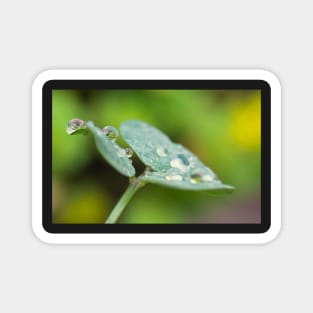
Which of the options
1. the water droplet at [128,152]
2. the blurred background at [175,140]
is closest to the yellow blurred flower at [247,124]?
the blurred background at [175,140]

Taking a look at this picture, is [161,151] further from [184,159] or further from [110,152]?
[110,152]

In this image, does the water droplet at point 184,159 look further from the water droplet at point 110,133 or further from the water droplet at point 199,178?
the water droplet at point 110,133

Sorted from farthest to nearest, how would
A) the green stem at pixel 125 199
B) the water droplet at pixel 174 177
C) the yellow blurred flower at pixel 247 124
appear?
the yellow blurred flower at pixel 247 124 → the water droplet at pixel 174 177 → the green stem at pixel 125 199

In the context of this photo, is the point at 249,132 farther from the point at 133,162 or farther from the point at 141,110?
the point at 133,162

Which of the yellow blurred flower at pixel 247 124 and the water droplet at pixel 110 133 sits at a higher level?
the yellow blurred flower at pixel 247 124

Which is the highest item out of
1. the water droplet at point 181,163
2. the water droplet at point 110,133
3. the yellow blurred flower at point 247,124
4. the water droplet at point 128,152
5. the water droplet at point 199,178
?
the yellow blurred flower at point 247,124

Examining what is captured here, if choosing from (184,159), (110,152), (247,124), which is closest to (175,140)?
(247,124)
